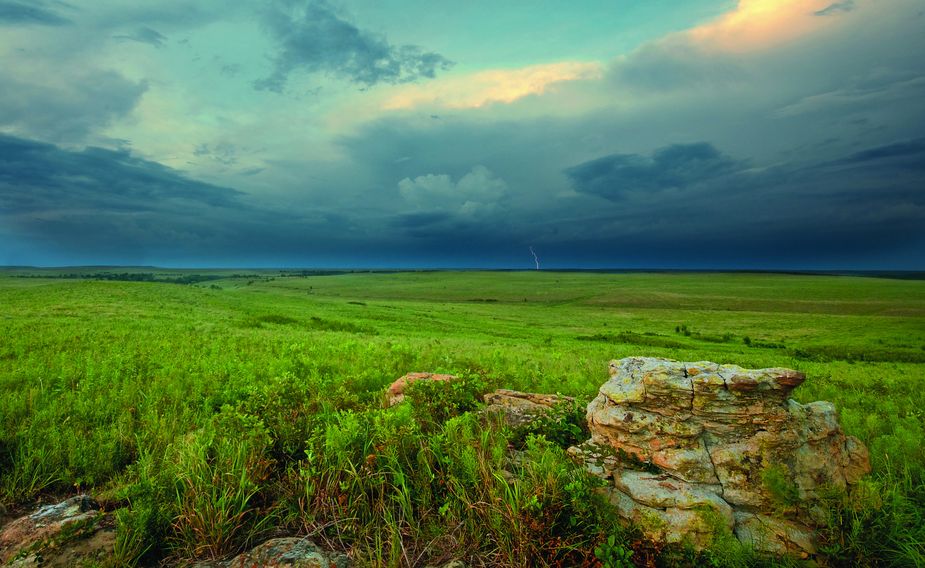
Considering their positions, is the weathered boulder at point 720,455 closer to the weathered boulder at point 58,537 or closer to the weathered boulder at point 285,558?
the weathered boulder at point 285,558

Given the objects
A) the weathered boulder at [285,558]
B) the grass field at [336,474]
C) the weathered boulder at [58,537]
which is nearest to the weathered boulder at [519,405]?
the grass field at [336,474]

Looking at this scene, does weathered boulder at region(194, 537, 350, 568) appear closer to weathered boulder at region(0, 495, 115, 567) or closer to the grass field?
the grass field

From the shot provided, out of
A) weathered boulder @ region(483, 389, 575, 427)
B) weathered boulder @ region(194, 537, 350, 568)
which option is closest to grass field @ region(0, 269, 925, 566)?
weathered boulder @ region(194, 537, 350, 568)

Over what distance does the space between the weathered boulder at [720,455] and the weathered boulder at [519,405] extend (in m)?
1.84

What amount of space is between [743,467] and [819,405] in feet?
6.13

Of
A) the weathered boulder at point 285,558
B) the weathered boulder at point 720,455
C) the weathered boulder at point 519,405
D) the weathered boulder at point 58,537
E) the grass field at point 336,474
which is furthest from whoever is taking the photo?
the weathered boulder at point 519,405

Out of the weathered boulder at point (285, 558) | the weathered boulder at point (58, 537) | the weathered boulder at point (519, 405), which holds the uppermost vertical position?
the weathered boulder at point (519, 405)

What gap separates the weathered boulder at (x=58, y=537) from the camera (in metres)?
4.97

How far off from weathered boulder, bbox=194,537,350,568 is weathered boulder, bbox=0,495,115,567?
1.35 m

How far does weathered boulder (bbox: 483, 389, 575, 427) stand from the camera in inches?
346

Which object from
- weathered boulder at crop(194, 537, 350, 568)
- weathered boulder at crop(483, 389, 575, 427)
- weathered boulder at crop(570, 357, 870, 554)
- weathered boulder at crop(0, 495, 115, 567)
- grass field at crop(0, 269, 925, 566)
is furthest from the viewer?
weathered boulder at crop(483, 389, 575, 427)

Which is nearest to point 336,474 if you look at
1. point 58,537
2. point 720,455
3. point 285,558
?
point 285,558

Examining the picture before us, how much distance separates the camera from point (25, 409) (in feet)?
29.6

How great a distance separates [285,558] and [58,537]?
2820mm
